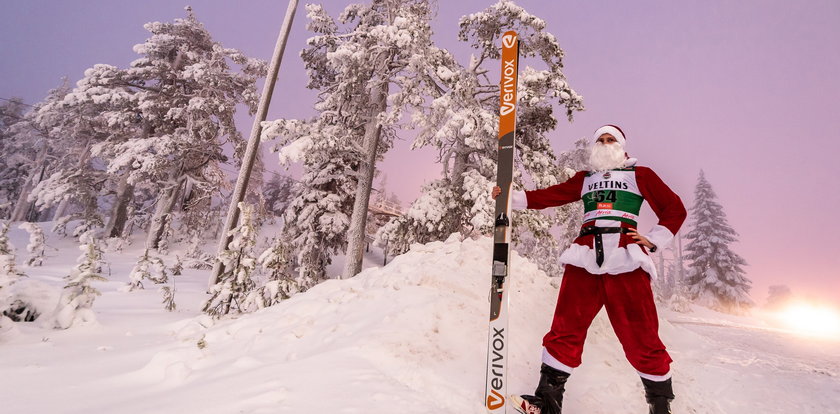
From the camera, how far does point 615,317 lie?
271cm

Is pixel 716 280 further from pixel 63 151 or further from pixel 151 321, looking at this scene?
pixel 63 151

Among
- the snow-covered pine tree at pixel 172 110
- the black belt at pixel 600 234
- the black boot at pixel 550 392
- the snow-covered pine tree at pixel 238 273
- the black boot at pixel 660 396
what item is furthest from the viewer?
the snow-covered pine tree at pixel 172 110

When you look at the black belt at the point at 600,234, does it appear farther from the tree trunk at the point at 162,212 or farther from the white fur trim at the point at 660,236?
the tree trunk at the point at 162,212

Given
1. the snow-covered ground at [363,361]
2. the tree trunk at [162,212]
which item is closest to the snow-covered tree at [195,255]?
the tree trunk at [162,212]

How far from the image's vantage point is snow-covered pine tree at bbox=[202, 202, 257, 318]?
595 centimetres

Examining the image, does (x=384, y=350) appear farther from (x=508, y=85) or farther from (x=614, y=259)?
A: (x=508, y=85)

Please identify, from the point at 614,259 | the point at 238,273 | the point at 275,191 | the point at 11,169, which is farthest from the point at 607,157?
the point at 11,169

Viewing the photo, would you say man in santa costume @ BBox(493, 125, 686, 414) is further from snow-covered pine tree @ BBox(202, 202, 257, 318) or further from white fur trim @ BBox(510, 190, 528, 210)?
snow-covered pine tree @ BBox(202, 202, 257, 318)

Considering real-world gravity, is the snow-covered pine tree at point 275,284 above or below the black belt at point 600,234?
below

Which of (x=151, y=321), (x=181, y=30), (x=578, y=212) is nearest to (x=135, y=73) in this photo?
(x=181, y=30)

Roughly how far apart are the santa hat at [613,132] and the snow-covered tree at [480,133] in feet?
19.2

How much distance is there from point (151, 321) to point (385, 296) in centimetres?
350

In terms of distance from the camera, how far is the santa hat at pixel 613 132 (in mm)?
3280

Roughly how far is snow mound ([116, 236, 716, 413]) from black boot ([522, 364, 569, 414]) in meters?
0.46
